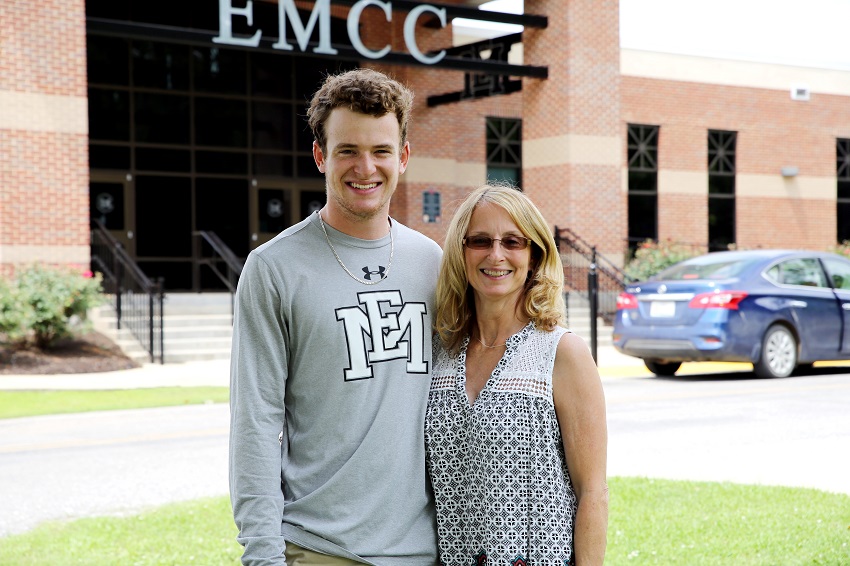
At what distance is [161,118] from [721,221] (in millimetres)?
16066

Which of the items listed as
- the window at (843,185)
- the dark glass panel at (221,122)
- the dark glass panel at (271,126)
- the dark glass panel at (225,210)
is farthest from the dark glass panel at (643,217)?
the dark glass panel at (221,122)

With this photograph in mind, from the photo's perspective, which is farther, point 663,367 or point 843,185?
point 843,185

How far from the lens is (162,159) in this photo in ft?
78.9

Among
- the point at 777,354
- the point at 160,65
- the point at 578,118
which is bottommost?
the point at 777,354

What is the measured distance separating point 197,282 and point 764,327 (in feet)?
46.5

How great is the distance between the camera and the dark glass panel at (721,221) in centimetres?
3064

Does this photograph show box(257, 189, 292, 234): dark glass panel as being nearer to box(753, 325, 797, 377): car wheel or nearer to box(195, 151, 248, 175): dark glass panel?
box(195, 151, 248, 175): dark glass panel

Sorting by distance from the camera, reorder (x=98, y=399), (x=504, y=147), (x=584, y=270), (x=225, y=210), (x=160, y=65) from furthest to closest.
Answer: (x=504, y=147), (x=225, y=210), (x=584, y=270), (x=160, y=65), (x=98, y=399)

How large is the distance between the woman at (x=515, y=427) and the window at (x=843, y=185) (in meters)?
32.9

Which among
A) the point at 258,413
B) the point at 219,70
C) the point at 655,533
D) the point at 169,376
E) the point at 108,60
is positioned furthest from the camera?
the point at 219,70

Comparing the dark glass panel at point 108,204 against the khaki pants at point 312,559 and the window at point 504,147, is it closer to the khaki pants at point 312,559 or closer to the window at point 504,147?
the window at point 504,147

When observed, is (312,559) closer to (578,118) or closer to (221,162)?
(578,118)

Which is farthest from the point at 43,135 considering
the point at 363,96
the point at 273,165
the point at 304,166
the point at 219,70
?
the point at 363,96

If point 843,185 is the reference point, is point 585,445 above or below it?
below
